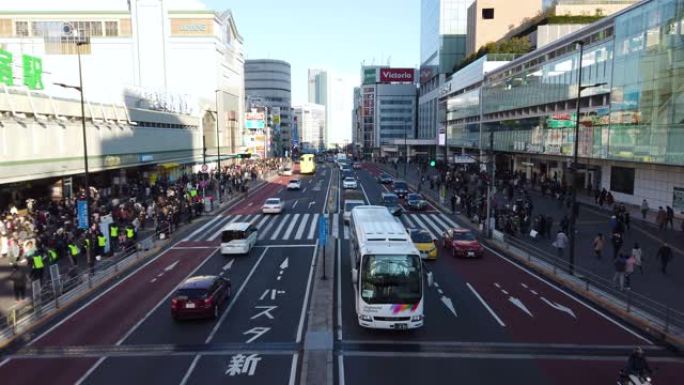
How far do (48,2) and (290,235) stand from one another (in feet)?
282

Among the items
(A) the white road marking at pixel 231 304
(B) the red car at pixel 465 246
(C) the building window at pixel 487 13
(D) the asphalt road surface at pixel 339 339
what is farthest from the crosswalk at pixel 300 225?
(C) the building window at pixel 487 13

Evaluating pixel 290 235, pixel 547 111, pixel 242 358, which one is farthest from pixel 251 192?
pixel 242 358

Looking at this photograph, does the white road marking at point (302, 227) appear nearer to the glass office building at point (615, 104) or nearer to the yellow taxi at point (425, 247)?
the yellow taxi at point (425, 247)

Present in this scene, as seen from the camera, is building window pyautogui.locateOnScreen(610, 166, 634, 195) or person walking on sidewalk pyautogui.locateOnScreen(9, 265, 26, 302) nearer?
person walking on sidewalk pyautogui.locateOnScreen(9, 265, 26, 302)

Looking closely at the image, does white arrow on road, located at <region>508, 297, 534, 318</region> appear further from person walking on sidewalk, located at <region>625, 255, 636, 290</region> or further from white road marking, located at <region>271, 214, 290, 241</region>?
white road marking, located at <region>271, 214, 290, 241</region>

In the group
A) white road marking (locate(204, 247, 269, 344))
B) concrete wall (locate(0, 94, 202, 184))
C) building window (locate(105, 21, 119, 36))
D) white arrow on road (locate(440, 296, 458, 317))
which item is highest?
building window (locate(105, 21, 119, 36))

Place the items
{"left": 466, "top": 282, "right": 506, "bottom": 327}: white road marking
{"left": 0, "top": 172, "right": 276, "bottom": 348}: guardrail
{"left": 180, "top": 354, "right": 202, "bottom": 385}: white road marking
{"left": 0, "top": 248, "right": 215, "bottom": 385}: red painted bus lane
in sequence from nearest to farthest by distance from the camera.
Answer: {"left": 180, "top": 354, "right": 202, "bottom": 385}: white road marking → {"left": 0, "top": 248, "right": 215, "bottom": 385}: red painted bus lane → {"left": 0, "top": 172, "right": 276, "bottom": 348}: guardrail → {"left": 466, "top": 282, "right": 506, "bottom": 327}: white road marking

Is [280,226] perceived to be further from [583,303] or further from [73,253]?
[583,303]

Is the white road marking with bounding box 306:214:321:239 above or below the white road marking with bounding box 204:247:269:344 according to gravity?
below

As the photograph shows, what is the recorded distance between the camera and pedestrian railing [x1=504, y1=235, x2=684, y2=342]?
16.4 metres

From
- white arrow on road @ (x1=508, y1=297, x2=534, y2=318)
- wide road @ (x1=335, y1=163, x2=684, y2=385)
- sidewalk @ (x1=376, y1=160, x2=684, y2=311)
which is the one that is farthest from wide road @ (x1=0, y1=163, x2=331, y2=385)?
sidewalk @ (x1=376, y1=160, x2=684, y2=311)

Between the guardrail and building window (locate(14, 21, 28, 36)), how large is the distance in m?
84.0

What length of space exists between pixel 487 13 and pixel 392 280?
91412 millimetres

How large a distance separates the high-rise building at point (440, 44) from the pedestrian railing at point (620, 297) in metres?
99.0
